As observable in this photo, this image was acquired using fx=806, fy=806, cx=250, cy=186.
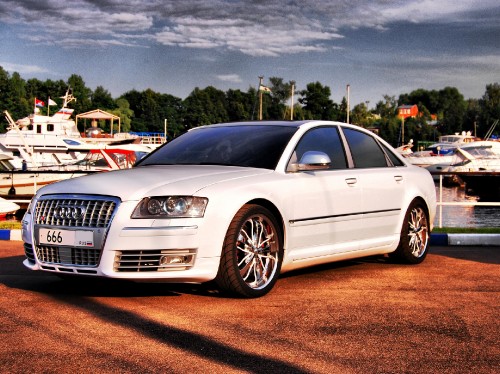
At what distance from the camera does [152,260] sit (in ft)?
Answer: 19.7

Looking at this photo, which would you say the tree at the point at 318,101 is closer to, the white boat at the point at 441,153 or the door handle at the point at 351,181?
the white boat at the point at 441,153

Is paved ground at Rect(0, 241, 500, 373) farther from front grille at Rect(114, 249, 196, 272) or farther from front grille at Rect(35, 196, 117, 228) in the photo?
front grille at Rect(35, 196, 117, 228)

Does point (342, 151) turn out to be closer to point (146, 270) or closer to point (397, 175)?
point (397, 175)

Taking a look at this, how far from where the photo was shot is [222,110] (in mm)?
156375

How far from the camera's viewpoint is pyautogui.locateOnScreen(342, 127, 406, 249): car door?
312 inches

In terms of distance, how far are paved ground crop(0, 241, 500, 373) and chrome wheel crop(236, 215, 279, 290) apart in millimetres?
196

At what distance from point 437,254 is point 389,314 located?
440cm

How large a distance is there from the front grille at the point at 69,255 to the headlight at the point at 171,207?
0.47 metres

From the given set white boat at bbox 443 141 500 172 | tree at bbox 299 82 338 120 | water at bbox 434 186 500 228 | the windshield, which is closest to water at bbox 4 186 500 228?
water at bbox 434 186 500 228

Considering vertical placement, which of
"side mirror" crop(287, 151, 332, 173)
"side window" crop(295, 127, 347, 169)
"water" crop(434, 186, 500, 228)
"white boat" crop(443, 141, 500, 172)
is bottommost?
"water" crop(434, 186, 500, 228)

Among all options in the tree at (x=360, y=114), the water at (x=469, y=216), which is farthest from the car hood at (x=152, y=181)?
the tree at (x=360, y=114)

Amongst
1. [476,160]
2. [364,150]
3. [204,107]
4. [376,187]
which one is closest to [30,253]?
[376,187]

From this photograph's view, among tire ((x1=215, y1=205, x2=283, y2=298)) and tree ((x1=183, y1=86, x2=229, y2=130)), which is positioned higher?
tree ((x1=183, y1=86, x2=229, y2=130))

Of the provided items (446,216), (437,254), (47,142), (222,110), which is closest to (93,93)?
(222,110)
